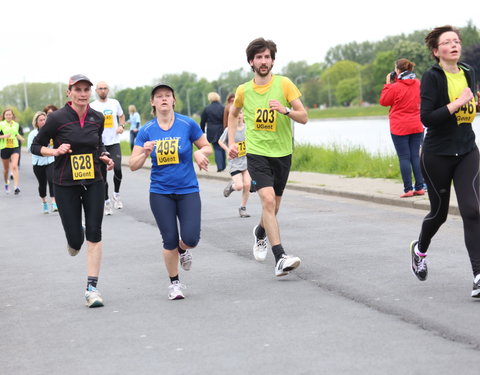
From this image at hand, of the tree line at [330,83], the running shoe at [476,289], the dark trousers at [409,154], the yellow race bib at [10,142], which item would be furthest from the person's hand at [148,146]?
the tree line at [330,83]

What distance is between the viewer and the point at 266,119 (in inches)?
316

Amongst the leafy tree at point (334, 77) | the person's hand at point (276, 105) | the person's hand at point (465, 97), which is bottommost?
the leafy tree at point (334, 77)

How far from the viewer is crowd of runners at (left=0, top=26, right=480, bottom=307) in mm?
6539

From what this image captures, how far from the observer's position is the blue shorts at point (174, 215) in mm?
7004

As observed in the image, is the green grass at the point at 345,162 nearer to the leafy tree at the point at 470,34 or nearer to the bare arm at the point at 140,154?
the bare arm at the point at 140,154

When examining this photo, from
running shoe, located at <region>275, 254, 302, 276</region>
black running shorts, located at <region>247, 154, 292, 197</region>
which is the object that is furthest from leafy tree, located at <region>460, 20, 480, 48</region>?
running shoe, located at <region>275, 254, 302, 276</region>

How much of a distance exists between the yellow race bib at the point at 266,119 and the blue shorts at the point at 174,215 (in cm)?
A: 126

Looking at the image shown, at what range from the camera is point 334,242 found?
980cm

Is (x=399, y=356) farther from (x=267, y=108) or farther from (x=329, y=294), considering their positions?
(x=267, y=108)

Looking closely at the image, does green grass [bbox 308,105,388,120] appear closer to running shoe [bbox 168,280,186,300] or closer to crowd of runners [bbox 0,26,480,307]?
crowd of runners [bbox 0,26,480,307]

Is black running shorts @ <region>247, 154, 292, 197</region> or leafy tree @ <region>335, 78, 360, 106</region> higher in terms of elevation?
black running shorts @ <region>247, 154, 292, 197</region>

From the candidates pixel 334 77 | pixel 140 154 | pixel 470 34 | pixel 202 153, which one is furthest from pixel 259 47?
pixel 334 77

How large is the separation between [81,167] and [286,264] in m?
1.89

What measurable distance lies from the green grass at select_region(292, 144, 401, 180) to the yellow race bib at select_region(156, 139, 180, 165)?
10683 mm
